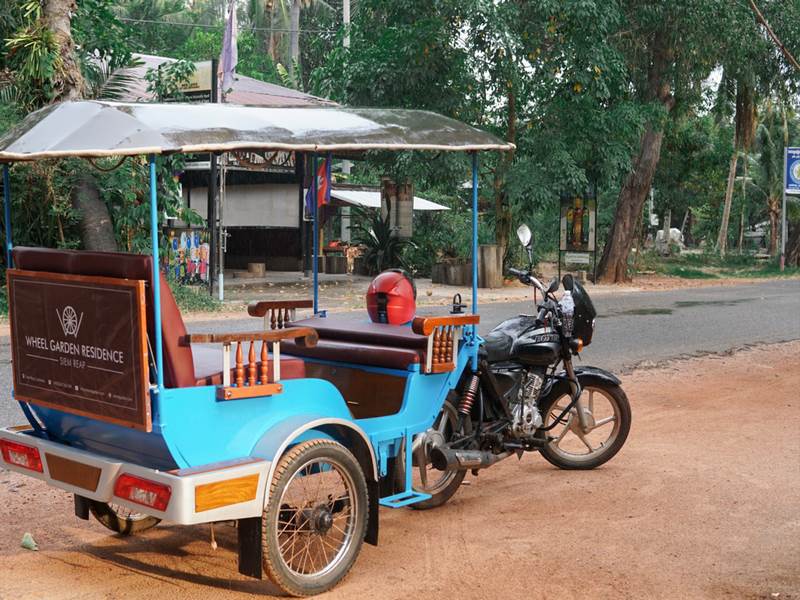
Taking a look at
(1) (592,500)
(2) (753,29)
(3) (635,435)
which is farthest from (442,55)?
(1) (592,500)

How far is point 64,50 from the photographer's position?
15133 millimetres

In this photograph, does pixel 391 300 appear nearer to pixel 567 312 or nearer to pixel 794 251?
pixel 567 312

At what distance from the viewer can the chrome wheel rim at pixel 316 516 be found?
14.2 ft

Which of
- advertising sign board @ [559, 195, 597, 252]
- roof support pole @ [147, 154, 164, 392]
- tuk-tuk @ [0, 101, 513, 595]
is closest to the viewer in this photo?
roof support pole @ [147, 154, 164, 392]

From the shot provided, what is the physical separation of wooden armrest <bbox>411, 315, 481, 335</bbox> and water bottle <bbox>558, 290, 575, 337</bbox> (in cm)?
105

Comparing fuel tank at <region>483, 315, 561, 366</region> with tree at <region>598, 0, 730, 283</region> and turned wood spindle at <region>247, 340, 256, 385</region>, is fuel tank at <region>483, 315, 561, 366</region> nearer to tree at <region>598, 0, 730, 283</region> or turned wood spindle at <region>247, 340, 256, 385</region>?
turned wood spindle at <region>247, 340, 256, 385</region>

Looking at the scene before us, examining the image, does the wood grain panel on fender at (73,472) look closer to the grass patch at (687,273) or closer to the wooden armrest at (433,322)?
the wooden armrest at (433,322)

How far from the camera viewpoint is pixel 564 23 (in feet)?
65.2

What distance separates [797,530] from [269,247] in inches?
867

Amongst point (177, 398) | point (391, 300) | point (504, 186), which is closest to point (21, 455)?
point (177, 398)

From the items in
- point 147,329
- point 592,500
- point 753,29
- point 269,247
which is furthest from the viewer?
point 269,247

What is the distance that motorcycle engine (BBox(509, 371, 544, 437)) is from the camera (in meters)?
5.82

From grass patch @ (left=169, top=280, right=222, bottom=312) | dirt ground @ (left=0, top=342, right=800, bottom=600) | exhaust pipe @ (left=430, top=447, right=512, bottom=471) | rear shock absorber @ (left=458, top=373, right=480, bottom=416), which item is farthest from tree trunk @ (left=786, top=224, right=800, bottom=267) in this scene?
exhaust pipe @ (left=430, top=447, right=512, bottom=471)

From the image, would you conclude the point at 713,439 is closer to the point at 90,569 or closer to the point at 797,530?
the point at 797,530
